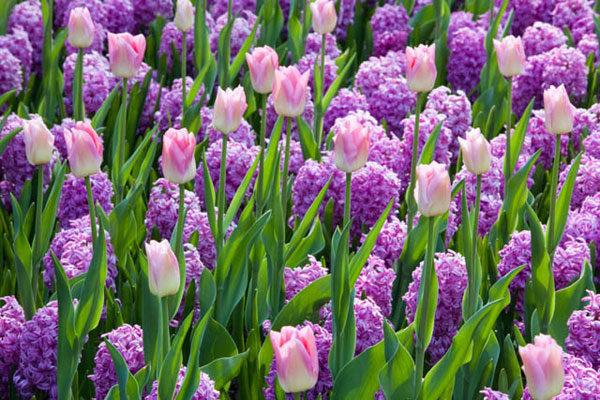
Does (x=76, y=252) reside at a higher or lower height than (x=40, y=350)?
higher

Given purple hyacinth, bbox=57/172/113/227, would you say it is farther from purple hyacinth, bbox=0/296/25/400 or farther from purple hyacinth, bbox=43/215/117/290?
purple hyacinth, bbox=0/296/25/400

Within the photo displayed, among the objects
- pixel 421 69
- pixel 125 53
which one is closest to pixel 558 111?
pixel 421 69

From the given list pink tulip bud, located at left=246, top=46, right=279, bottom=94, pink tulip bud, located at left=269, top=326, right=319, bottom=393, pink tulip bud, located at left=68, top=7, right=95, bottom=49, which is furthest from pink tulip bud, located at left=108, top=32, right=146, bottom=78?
pink tulip bud, located at left=269, top=326, right=319, bottom=393

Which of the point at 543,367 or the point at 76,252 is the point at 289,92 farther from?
the point at 543,367

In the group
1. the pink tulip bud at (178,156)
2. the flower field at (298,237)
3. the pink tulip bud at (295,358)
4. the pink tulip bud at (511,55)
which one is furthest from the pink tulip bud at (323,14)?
the pink tulip bud at (295,358)

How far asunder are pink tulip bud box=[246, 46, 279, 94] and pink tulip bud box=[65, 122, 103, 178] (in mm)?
404

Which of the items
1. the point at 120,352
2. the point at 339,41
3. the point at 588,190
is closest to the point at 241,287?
the point at 120,352

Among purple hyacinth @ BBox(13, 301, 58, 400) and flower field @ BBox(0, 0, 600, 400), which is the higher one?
flower field @ BBox(0, 0, 600, 400)

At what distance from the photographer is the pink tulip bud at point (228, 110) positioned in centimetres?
249

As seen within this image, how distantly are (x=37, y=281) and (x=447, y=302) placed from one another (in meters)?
0.99

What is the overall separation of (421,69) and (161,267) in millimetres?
911

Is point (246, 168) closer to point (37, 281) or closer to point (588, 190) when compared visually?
point (37, 281)

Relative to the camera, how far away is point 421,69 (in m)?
2.64

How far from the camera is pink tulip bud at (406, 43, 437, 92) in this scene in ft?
8.69
